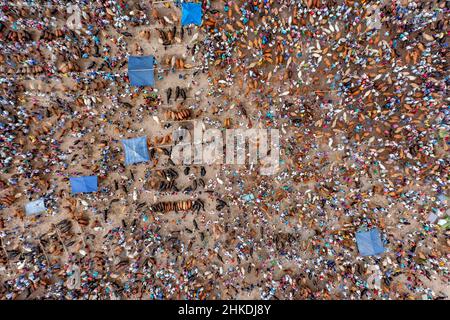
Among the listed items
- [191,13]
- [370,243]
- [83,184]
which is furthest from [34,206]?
[370,243]

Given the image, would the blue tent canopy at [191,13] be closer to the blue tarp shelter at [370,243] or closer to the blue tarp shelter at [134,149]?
the blue tarp shelter at [134,149]

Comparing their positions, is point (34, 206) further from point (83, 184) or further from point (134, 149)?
point (134, 149)

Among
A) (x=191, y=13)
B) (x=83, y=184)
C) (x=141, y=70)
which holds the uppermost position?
(x=191, y=13)

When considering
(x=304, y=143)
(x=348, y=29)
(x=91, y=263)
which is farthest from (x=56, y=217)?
(x=348, y=29)
